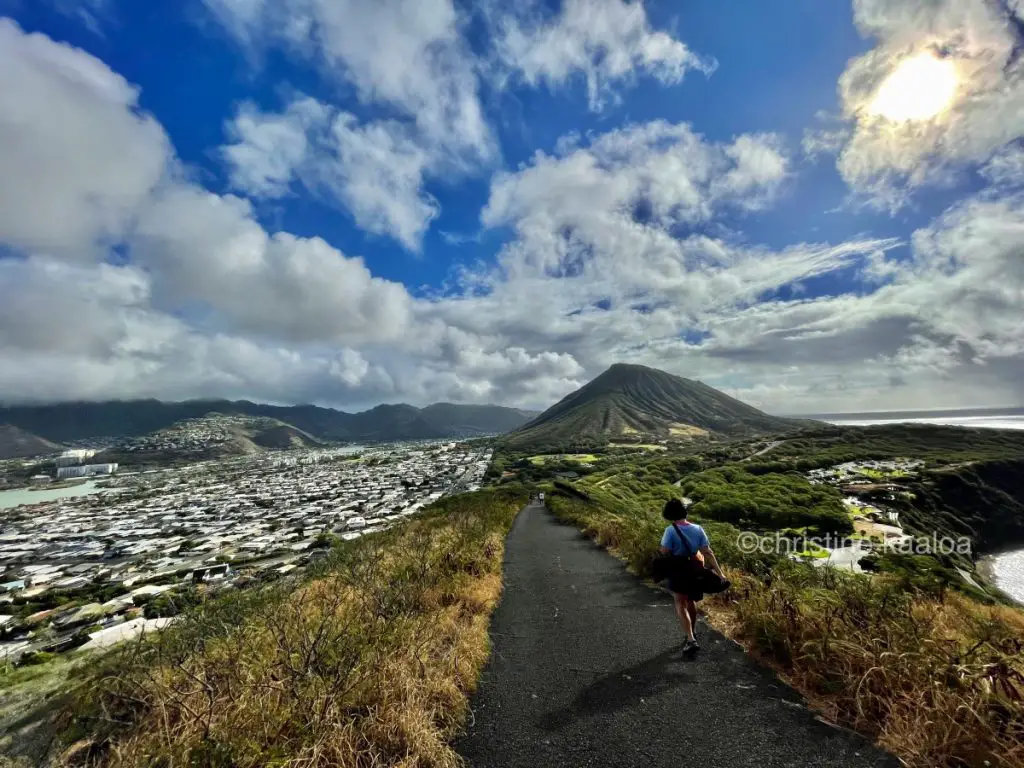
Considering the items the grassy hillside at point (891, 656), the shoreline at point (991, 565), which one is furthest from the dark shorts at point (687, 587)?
the shoreline at point (991, 565)

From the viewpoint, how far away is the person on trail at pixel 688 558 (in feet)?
24.0

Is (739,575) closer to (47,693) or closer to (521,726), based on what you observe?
(521,726)

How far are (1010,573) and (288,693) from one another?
84.5 metres

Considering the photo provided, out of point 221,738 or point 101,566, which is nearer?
point 221,738

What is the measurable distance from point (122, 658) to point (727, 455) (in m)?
130

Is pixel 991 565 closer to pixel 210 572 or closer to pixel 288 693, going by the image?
pixel 288 693

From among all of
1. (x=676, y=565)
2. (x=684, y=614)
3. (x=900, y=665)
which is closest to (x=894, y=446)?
(x=684, y=614)

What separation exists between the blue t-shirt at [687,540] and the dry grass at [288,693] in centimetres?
396

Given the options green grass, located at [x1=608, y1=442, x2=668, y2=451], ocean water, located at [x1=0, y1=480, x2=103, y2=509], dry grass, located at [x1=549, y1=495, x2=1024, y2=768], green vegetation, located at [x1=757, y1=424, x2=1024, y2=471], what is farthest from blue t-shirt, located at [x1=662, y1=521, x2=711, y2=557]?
ocean water, located at [x1=0, y1=480, x2=103, y2=509]

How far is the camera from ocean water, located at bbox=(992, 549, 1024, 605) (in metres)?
45.2

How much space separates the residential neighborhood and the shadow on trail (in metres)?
9.45

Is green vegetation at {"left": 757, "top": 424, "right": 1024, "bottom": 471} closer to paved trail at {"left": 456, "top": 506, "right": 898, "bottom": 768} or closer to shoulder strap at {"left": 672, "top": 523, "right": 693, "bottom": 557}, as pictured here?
paved trail at {"left": 456, "top": 506, "right": 898, "bottom": 768}

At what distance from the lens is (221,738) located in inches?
162

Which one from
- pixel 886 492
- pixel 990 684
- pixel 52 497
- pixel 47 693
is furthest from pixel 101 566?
pixel 52 497
